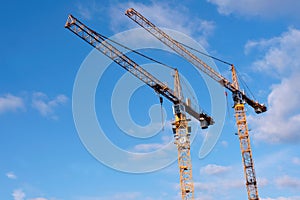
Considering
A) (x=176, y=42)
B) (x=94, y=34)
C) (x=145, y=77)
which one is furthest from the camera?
(x=176, y=42)

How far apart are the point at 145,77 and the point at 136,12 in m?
11.6

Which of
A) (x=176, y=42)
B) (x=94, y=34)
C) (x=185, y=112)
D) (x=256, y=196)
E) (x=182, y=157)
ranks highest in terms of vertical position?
(x=176, y=42)

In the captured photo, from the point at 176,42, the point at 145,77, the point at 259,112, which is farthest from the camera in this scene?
the point at 259,112

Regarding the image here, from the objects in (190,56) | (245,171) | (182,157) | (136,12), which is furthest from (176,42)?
(245,171)

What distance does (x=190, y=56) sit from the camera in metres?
81.3

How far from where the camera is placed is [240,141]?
7719 cm

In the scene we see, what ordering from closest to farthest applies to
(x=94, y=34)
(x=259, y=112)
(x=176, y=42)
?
1. (x=94, y=34)
2. (x=176, y=42)
3. (x=259, y=112)

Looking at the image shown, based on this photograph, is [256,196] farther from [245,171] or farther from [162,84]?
[162,84]

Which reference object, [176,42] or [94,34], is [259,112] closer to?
[176,42]

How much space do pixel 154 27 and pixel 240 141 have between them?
25580 millimetres

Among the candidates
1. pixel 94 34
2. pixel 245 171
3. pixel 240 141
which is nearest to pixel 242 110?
pixel 240 141

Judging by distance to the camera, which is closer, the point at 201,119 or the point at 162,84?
the point at 162,84

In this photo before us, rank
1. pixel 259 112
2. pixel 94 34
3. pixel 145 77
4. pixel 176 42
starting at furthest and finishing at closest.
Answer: pixel 259 112 → pixel 176 42 → pixel 145 77 → pixel 94 34

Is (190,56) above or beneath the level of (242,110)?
above
